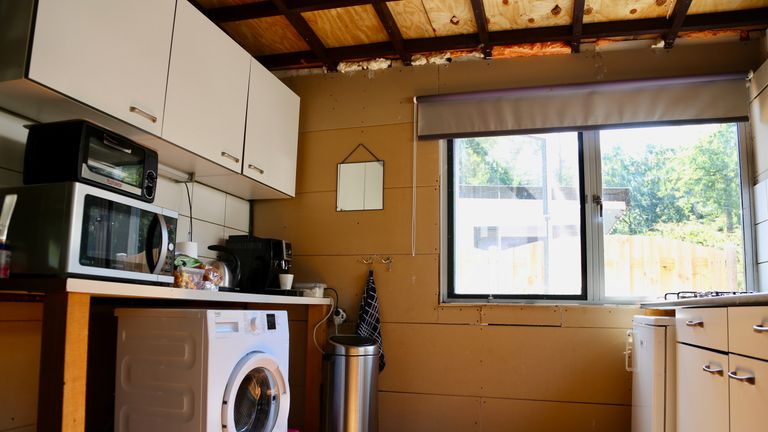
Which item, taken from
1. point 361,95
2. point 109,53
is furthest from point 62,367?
point 361,95

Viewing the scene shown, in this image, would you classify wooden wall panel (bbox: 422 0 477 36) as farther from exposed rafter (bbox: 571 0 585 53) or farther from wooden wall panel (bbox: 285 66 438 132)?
exposed rafter (bbox: 571 0 585 53)

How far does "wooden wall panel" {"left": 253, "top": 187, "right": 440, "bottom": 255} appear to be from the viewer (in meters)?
3.31

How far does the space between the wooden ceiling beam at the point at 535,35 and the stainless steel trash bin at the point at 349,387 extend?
173cm

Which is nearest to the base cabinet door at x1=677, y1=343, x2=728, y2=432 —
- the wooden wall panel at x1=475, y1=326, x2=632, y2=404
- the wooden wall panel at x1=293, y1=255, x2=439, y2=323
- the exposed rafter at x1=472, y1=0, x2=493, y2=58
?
the wooden wall panel at x1=475, y1=326, x2=632, y2=404

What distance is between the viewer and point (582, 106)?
3.13 m

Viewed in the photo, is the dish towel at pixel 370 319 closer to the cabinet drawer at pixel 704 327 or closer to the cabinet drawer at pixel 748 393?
the cabinet drawer at pixel 704 327

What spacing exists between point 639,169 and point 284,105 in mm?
2091

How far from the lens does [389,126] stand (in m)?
3.45

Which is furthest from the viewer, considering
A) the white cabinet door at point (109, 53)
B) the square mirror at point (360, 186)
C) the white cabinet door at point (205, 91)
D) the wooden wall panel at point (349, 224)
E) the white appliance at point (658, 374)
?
the square mirror at point (360, 186)

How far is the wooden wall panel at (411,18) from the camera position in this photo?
2.89m

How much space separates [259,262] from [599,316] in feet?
6.14

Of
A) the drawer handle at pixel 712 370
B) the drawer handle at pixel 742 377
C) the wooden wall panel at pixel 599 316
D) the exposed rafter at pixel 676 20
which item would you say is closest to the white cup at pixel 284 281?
the wooden wall panel at pixel 599 316

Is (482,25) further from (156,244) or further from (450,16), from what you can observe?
(156,244)

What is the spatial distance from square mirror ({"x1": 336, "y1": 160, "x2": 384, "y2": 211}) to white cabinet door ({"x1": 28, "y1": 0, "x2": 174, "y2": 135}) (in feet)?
4.54
